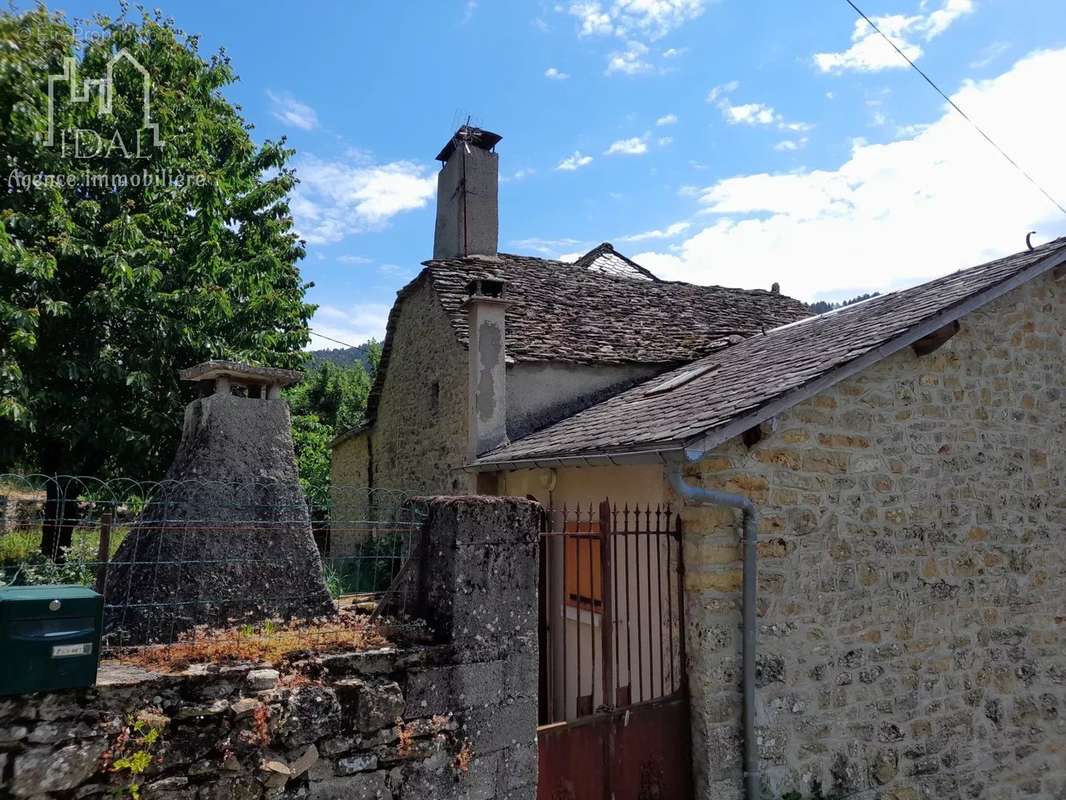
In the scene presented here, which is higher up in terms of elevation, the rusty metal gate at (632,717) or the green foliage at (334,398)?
the green foliage at (334,398)

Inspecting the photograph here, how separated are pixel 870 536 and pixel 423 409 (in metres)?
7.18

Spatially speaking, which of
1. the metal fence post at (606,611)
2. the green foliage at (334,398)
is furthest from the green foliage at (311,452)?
the metal fence post at (606,611)

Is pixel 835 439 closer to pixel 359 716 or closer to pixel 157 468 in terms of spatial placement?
pixel 359 716

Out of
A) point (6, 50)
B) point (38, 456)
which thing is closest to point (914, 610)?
point (6, 50)

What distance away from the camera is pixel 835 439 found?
5.62 meters

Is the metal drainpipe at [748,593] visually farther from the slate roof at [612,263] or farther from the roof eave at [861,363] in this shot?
the slate roof at [612,263]

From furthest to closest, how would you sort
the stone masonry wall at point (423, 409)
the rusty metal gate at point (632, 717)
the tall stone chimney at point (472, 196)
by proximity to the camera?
the tall stone chimney at point (472, 196), the stone masonry wall at point (423, 409), the rusty metal gate at point (632, 717)

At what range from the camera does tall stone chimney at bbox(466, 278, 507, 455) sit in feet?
29.3

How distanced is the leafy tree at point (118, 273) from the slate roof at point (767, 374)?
17.0 ft

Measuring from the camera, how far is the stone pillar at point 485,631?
3623 millimetres

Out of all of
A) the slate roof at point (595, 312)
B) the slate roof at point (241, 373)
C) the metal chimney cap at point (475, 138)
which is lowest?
the slate roof at point (241, 373)

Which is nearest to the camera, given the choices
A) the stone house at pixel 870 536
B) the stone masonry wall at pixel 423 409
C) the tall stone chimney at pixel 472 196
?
the stone house at pixel 870 536

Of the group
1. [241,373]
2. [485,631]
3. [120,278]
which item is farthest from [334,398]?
[485,631]

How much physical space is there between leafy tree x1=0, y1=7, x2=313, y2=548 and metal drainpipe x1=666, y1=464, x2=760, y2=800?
775 cm
